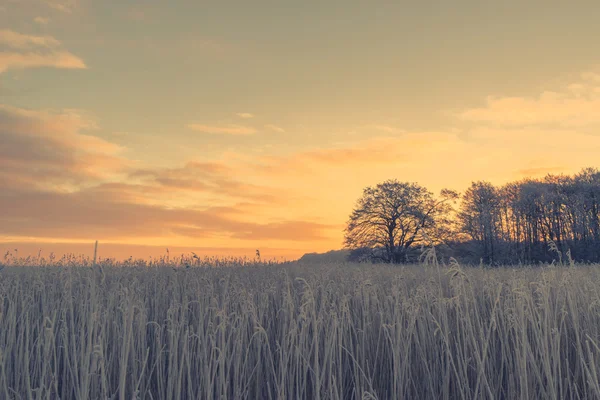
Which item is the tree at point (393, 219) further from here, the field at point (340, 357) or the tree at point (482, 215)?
the field at point (340, 357)

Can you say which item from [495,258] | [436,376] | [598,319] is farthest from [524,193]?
[436,376]

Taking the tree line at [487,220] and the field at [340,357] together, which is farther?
the tree line at [487,220]

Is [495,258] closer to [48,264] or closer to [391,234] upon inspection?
[391,234]

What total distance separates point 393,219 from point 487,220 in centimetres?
600

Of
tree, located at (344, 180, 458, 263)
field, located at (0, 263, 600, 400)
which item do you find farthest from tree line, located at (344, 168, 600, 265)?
field, located at (0, 263, 600, 400)

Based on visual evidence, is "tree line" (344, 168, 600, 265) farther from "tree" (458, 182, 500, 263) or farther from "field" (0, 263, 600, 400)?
"field" (0, 263, 600, 400)

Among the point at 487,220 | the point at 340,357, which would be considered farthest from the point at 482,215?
the point at 340,357

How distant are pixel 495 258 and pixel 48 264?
25160 mm

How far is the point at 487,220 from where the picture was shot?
2855 cm

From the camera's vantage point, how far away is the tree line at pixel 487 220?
90.4 feet

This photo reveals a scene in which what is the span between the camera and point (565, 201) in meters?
27.9

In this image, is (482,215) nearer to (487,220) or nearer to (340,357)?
(487,220)

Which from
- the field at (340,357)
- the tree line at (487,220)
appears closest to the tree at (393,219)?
the tree line at (487,220)

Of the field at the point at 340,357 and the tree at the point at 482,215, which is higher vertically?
the tree at the point at 482,215
